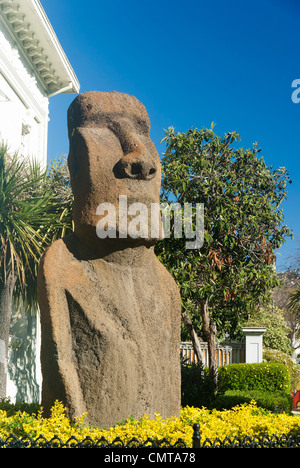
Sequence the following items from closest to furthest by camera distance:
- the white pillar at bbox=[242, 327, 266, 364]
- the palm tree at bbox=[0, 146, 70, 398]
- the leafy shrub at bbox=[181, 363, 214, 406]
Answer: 1. the palm tree at bbox=[0, 146, 70, 398]
2. the leafy shrub at bbox=[181, 363, 214, 406]
3. the white pillar at bbox=[242, 327, 266, 364]

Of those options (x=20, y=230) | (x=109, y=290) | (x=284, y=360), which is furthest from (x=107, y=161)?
(x=284, y=360)

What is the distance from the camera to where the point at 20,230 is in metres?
8.12

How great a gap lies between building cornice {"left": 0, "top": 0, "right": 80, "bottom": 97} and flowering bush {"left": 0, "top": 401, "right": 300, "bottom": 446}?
10862 millimetres

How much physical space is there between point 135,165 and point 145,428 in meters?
2.16

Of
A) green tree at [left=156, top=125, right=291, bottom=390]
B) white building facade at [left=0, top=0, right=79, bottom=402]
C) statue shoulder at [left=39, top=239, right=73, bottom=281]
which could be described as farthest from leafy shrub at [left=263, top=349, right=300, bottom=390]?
statue shoulder at [left=39, top=239, right=73, bottom=281]

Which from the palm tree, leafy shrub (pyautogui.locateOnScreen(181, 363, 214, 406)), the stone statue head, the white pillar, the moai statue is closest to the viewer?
the moai statue

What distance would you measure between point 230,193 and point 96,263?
5.91m

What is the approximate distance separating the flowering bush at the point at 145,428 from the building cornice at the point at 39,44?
428 inches

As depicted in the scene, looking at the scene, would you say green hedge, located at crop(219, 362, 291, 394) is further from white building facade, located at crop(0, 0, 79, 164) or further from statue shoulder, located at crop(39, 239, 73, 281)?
statue shoulder, located at crop(39, 239, 73, 281)

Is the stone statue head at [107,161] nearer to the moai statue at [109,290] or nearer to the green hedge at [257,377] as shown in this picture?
the moai statue at [109,290]

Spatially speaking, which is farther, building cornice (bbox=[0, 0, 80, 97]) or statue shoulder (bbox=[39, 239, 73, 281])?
building cornice (bbox=[0, 0, 80, 97])

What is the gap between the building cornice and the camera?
1252 cm

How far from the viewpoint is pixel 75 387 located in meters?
4.02

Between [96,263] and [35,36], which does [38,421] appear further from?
[35,36]
